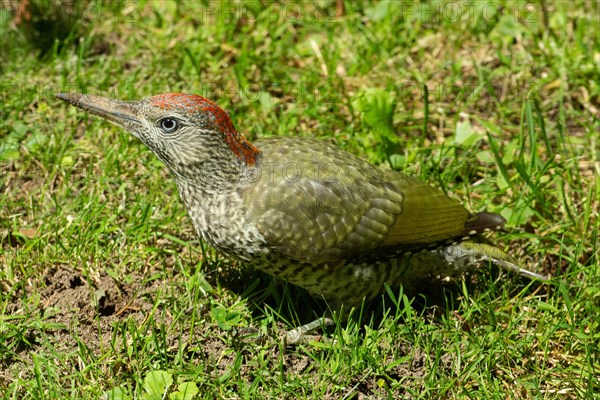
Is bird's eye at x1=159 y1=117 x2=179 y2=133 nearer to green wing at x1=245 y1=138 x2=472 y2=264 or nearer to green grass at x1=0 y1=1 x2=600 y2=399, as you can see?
green wing at x1=245 y1=138 x2=472 y2=264

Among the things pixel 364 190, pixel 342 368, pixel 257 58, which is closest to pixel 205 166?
pixel 364 190

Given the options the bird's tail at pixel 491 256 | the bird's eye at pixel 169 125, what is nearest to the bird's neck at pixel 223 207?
the bird's eye at pixel 169 125

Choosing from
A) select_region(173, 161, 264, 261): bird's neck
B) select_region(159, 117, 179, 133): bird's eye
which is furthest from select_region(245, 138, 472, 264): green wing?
select_region(159, 117, 179, 133): bird's eye

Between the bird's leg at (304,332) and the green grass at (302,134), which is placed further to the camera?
the bird's leg at (304,332)

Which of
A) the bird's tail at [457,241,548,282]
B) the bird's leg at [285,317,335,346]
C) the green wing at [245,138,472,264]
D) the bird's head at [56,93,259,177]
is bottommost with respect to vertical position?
the bird's leg at [285,317,335,346]

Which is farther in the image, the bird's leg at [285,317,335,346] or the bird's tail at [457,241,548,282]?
the bird's tail at [457,241,548,282]

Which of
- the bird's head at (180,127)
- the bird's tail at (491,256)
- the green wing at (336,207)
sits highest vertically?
the bird's head at (180,127)

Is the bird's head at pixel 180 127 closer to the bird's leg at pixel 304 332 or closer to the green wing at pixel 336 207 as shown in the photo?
the green wing at pixel 336 207

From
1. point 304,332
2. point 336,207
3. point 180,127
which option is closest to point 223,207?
point 180,127
